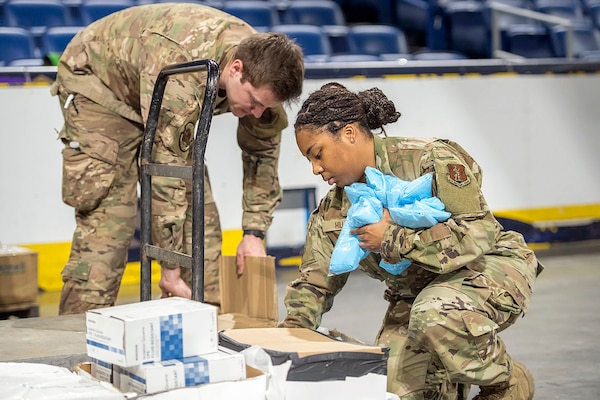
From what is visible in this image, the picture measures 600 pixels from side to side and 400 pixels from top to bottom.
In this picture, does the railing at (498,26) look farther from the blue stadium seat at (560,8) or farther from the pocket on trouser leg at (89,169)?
the pocket on trouser leg at (89,169)

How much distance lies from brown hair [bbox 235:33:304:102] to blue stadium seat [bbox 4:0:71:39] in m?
4.02

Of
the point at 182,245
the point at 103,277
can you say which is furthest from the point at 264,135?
the point at 103,277

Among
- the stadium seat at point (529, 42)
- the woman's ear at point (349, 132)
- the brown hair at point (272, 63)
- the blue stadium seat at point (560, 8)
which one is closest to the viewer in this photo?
the woman's ear at point (349, 132)

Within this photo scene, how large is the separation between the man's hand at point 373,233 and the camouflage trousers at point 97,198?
1058 millimetres

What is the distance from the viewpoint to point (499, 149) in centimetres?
692

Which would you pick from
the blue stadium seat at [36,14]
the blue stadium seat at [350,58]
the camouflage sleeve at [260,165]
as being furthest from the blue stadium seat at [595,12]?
the camouflage sleeve at [260,165]

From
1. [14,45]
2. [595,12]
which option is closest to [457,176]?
[14,45]

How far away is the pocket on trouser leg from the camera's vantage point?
3529 mm

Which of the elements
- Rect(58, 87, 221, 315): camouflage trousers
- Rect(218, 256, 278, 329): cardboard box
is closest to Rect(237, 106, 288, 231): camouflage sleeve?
Rect(58, 87, 221, 315): camouflage trousers

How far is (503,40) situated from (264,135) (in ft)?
16.3

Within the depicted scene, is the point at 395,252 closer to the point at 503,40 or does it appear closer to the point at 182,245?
the point at 182,245

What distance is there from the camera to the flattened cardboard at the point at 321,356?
2299 millimetres

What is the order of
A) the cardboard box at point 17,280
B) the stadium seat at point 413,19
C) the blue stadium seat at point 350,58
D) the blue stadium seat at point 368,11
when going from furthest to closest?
the blue stadium seat at point 368,11, the stadium seat at point 413,19, the blue stadium seat at point 350,58, the cardboard box at point 17,280

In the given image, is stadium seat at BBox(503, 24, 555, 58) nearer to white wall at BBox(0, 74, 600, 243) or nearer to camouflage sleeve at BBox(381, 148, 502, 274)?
white wall at BBox(0, 74, 600, 243)
